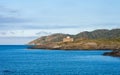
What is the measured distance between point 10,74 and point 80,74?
603 inches

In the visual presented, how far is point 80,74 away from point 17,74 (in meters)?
13.8

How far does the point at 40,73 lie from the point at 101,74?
45.0 ft

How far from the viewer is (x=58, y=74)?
7862cm

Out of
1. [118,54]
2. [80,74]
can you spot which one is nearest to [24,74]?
[80,74]

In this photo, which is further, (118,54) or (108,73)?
(118,54)

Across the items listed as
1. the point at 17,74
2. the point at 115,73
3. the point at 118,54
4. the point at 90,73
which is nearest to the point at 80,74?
the point at 90,73

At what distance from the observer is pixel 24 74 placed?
257 ft

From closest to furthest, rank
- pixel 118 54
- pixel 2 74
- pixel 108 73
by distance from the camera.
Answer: pixel 2 74 < pixel 108 73 < pixel 118 54

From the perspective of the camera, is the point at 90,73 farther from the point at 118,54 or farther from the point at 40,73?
the point at 118,54

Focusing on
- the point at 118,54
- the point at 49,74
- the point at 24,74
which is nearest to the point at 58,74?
the point at 49,74

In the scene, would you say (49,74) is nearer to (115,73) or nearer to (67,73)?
(67,73)

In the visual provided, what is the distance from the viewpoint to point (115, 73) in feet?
265

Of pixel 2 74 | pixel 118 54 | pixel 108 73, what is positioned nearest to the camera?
pixel 2 74

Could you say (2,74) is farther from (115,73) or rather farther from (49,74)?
(115,73)
